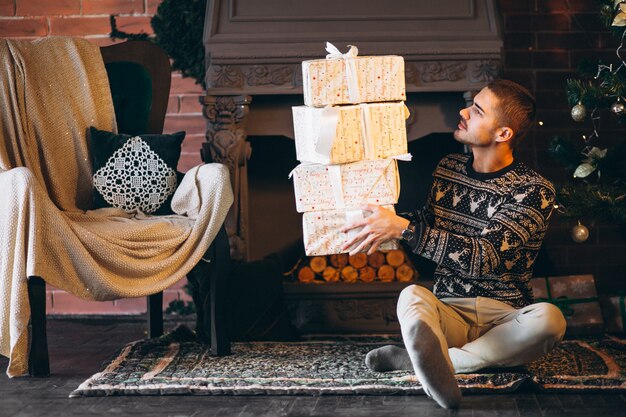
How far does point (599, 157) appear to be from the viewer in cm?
324

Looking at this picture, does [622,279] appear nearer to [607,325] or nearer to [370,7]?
[607,325]

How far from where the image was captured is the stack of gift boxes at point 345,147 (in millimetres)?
2508

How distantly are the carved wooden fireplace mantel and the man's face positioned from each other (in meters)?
0.68

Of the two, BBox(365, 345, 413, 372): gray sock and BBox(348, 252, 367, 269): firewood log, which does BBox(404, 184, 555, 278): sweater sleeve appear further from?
BBox(348, 252, 367, 269): firewood log

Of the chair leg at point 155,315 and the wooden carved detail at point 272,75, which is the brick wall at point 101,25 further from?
the chair leg at point 155,315

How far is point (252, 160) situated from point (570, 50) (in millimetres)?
1410

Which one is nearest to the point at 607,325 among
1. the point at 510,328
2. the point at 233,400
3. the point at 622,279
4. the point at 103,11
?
the point at 622,279

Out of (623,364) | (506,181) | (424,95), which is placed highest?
(424,95)

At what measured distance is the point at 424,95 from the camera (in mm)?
3387

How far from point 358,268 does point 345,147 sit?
1189mm

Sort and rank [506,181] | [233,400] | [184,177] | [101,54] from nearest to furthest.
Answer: [233,400], [506,181], [184,177], [101,54]

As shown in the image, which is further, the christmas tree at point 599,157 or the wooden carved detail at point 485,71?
the wooden carved detail at point 485,71

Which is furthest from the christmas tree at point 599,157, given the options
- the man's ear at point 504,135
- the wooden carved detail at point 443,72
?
the man's ear at point 504,135

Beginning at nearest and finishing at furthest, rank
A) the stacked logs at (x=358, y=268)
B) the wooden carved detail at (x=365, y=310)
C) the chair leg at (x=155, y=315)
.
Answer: the chair leg at (x=155, y=315) → the wooden carved detail at (x=365, y=310) → the stacked logs at (x=358, y=268)
